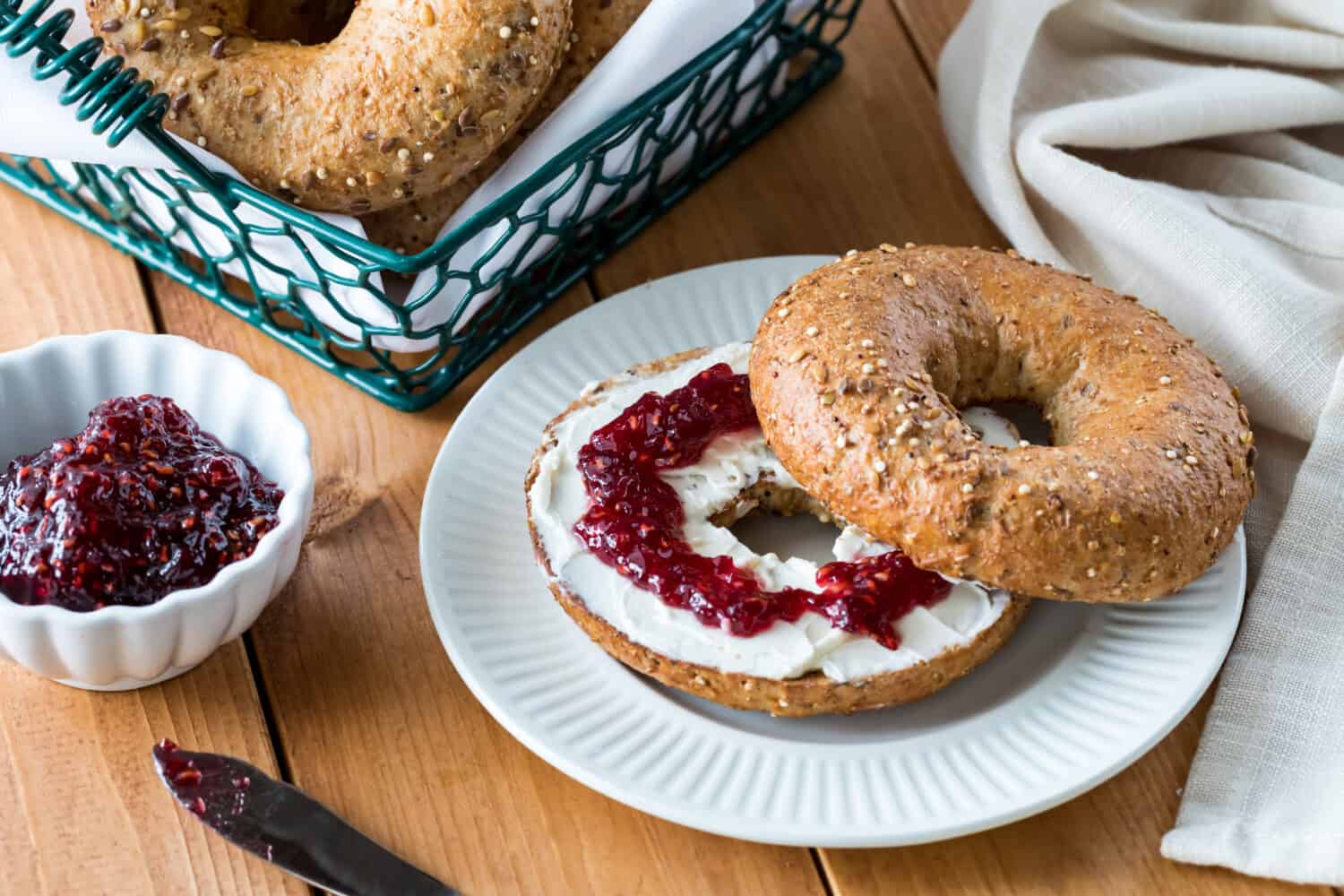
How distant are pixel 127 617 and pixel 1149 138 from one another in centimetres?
191

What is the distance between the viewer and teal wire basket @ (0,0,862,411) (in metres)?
2.00

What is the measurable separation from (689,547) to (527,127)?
2.52 feet

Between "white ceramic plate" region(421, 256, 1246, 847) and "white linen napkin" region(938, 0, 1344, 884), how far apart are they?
156mm

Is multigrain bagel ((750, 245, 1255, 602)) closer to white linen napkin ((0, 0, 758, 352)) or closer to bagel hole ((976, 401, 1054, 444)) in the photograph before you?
bagel hole ((976, 401, 1054, 444))

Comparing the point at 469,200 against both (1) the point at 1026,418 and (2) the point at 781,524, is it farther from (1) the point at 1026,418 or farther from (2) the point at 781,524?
(1) the point at 1026,418

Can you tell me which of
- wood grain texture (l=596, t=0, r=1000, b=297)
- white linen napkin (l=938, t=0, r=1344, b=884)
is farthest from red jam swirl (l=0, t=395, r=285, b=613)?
white linen napkin (l=938, t=0, r=1344, b=884)

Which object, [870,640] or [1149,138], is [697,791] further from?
[1149,138]

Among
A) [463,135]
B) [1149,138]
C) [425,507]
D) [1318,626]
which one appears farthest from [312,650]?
[1149,138]

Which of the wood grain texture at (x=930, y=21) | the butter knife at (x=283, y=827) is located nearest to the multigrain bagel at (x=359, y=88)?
the butter knife at (x=283, y=827)

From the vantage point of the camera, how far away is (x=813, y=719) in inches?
75.0

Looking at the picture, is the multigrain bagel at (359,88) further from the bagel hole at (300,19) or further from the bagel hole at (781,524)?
the bagel hole at (781,524)

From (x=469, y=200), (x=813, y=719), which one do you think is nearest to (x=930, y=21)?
(x=469, y=200)

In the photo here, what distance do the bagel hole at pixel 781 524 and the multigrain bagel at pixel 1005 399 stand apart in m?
0.16

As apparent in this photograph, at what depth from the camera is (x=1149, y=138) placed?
99.7 inches
